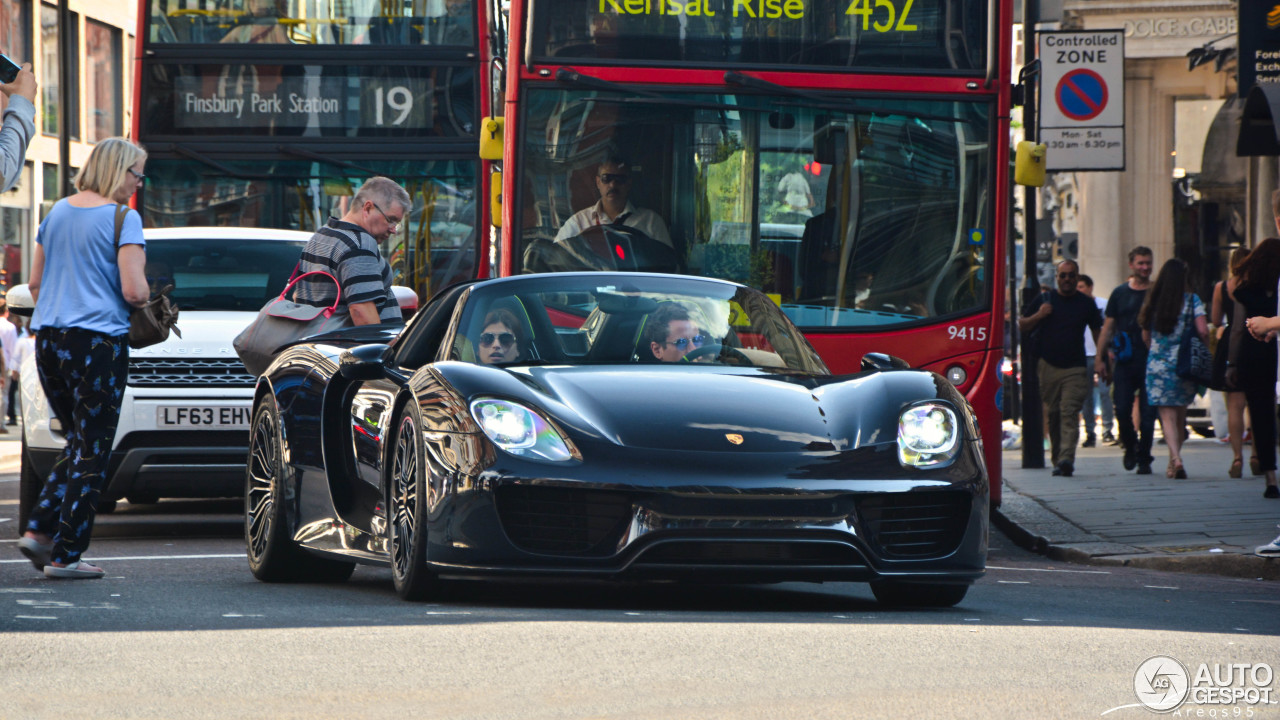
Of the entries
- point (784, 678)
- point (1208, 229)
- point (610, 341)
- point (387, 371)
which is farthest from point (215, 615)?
point (1208, 229)

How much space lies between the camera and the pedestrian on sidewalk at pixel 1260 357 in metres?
12.4

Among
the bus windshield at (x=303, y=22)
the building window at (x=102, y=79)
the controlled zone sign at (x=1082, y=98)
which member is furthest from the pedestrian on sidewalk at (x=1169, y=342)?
the building window at (x=102, y=79)

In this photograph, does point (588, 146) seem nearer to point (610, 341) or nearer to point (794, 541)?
point (610, 341)

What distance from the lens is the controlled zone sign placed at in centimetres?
1723

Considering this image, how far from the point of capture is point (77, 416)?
7.78 m

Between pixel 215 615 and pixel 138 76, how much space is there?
29.4ft

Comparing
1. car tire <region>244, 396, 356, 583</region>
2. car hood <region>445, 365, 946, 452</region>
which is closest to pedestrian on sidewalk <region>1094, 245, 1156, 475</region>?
car tire <region>244, 396, 356, 583</region>

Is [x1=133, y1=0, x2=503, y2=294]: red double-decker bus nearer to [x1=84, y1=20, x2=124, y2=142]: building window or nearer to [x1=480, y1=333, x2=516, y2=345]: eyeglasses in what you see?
[x1=480, y1=333, x2=516, y2=345]: eyeglasses

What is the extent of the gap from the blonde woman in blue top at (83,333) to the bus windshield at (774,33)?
3868mm

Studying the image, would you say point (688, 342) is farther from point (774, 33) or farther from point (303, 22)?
point (303, 22)

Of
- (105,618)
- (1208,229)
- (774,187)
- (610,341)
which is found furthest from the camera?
(1208,229)

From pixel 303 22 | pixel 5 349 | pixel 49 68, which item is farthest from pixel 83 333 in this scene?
pixel 49 68

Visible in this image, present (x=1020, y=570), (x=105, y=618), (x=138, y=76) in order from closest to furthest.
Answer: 1. (x=105, y=618)
2. (x=1020, y=570)
3. (x=138, y=76)

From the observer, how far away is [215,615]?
6.51m
